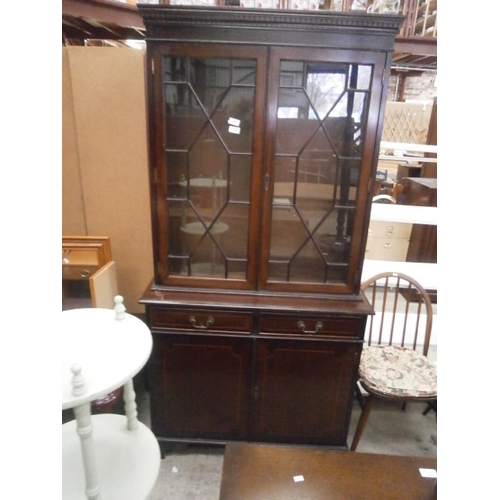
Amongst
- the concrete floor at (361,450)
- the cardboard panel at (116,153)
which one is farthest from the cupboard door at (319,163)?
the concrete floor at (361,450)

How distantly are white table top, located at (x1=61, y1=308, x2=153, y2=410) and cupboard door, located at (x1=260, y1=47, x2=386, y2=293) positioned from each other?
66 centimetres

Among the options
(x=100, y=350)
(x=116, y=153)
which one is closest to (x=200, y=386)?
(x=100, y=350)

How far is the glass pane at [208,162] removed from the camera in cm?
130

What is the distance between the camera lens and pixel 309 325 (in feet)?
4.85

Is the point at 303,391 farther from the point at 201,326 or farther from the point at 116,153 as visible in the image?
the point at 116,153

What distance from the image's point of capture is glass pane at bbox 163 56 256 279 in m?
1.30

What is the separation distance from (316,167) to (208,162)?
1.44 feet

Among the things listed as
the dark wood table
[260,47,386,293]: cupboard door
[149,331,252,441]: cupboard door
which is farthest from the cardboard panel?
the dark wood table

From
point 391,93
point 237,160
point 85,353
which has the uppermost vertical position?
point 391,93

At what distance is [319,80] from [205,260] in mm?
851
